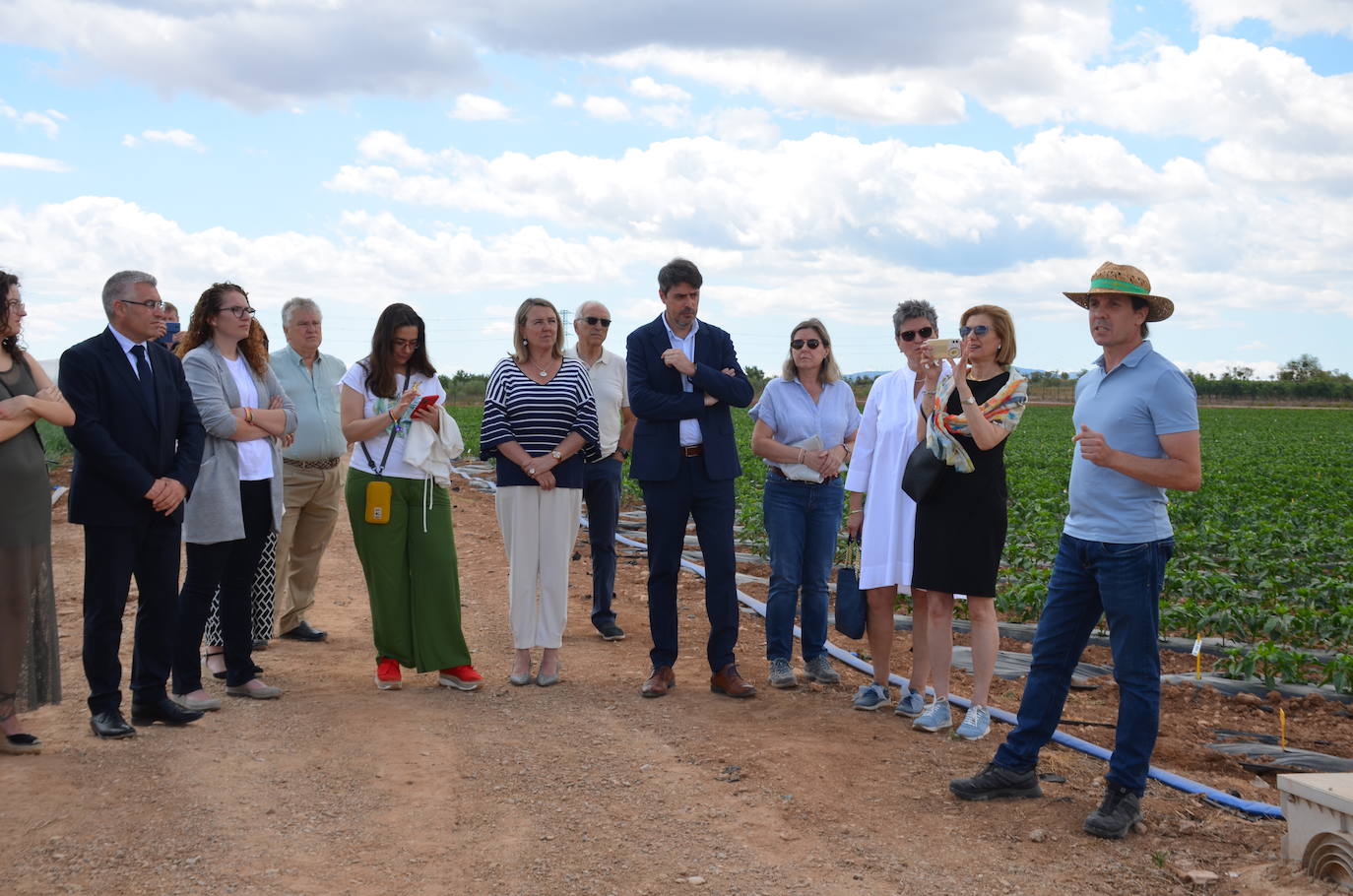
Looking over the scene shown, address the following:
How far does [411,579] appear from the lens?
5.91 metres

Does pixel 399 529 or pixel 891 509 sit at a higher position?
pixel 891 509

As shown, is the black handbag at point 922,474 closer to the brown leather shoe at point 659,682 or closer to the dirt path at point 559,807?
the dirt path at point 559,807

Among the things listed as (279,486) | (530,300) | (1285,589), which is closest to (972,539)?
(530,300)

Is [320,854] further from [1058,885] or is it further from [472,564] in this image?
[472,564]

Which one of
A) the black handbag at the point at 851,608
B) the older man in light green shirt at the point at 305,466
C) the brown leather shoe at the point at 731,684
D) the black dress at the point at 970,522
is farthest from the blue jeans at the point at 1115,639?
the older man in light green shirt at the point at 305,466

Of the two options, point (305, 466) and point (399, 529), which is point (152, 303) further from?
point (305, 466)

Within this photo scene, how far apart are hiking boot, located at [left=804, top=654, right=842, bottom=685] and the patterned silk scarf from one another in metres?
1.67

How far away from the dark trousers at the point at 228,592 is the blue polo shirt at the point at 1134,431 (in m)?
3.92

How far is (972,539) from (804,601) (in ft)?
4.63

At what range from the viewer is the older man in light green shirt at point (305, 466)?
6766 mm

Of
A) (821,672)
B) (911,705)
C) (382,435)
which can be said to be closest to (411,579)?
(382,435)

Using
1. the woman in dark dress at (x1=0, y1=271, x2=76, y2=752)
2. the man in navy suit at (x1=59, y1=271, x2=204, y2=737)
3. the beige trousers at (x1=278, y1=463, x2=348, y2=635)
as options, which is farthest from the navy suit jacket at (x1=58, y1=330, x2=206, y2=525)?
the beige trousers at (x1=278, y1=463, x2=348, y2=635)

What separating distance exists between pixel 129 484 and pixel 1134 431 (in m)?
4.00

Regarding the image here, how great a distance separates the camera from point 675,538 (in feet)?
18.8
